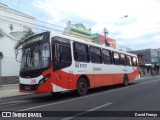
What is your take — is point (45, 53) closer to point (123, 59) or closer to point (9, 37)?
point (123, 59)

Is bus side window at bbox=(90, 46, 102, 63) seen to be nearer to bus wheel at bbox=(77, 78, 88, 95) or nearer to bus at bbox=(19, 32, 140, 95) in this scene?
bus at bbox=(19, 32, 140, 95)

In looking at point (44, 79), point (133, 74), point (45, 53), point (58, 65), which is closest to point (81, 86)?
point (58, 65)

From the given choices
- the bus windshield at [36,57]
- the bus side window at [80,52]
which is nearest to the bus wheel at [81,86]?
the bus side window at [80,52]

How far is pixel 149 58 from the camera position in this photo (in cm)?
8194

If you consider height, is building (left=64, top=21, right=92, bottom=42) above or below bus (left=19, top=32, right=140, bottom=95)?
above

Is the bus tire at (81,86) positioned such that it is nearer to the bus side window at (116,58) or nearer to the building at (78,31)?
the bus side window at (116,58)

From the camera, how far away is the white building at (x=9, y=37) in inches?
1433

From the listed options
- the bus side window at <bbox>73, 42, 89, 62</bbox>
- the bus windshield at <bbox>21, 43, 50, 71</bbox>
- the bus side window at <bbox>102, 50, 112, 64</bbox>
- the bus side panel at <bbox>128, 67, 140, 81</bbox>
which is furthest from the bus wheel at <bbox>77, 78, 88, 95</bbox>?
the bus side panel at <bbox>128, 67, 140, 81</bbox>

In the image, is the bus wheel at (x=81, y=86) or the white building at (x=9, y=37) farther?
the white building at (x=9, y=37)

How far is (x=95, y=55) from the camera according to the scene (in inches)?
649

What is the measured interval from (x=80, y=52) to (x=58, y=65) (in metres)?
2.55

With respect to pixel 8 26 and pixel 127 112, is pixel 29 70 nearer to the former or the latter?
pixel 127 112

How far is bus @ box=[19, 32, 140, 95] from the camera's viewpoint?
1214 cm

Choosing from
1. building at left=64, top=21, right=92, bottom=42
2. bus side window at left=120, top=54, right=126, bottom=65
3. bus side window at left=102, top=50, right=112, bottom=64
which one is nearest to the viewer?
bus side window at left=102, top=50, right=112, bottom=64
